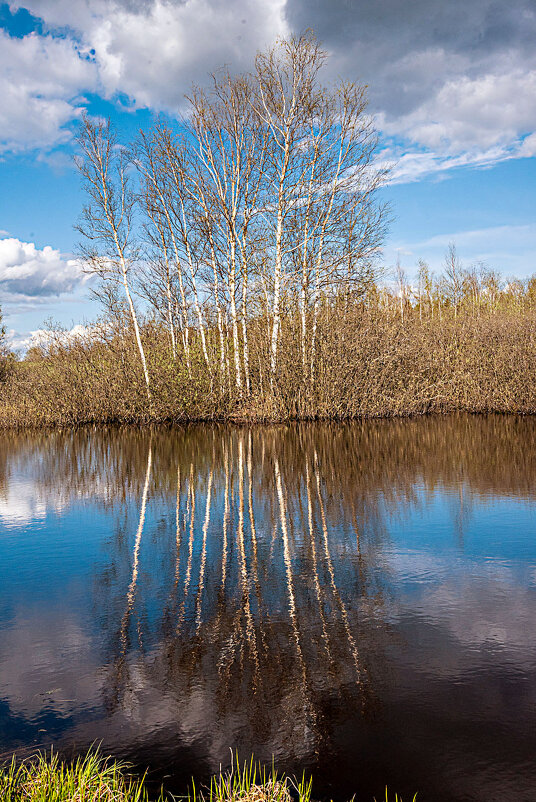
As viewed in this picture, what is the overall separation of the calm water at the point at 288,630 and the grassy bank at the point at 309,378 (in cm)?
1147

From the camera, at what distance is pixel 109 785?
281 centimetres

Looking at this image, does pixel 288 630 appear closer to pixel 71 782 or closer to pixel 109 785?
pixel 109 785

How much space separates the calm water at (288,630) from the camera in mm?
3271

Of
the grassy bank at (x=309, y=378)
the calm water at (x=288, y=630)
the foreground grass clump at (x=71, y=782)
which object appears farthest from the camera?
the grassy bank at (x=309, y=378)

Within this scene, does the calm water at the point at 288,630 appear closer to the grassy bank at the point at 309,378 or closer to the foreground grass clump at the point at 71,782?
the foreground grass clump at the point at 71,782

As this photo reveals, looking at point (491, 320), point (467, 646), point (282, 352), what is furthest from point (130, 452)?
point (491, 320)

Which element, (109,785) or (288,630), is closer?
(109,785)

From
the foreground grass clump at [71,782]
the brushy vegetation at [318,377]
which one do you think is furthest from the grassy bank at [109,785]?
the brushy vegetation at [318,377]

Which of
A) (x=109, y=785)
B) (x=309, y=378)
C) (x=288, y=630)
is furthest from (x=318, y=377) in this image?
(x=109, y=785)

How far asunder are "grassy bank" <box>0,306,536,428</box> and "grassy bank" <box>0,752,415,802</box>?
18338mm

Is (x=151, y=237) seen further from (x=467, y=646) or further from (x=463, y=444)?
(x=467, y=646)

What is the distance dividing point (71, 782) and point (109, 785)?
18cm

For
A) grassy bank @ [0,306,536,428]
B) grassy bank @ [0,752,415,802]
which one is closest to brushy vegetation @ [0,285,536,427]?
grassy bank @ [0,306,536,428]

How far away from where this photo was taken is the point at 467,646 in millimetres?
4402
